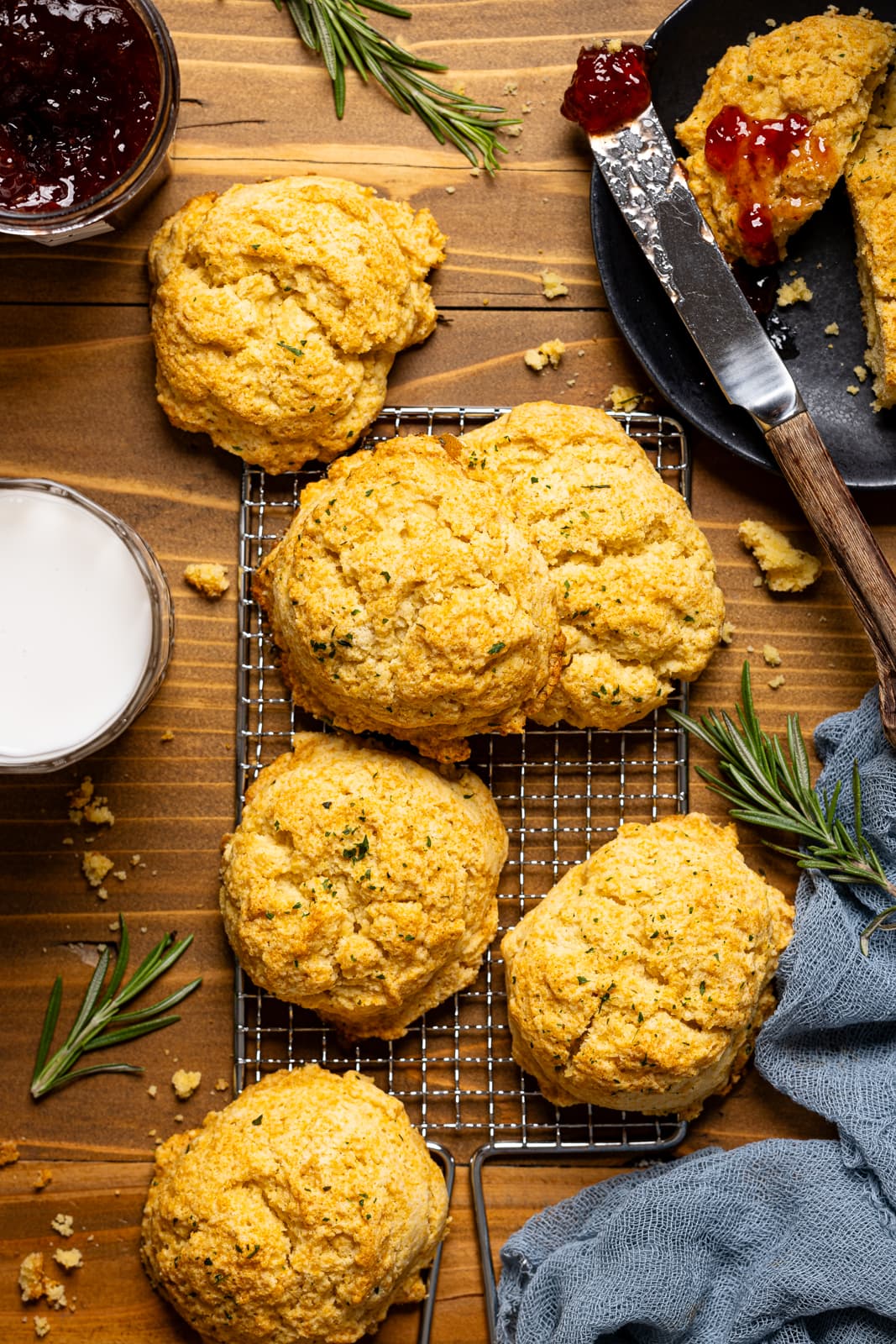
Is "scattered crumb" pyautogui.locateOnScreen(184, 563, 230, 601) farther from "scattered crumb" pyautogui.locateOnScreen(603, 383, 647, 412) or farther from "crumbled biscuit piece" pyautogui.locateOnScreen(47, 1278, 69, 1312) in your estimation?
"crumbled biscuit piece" pyautogui.locateOnScreen(47, 1278, 69, 1312)

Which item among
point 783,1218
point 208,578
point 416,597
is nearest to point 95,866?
point 208,578

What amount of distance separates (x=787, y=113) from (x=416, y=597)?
1.63 metres

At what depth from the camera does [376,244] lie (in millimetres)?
2920

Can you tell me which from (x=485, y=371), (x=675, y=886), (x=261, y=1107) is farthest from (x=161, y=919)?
(x=485, y=371)

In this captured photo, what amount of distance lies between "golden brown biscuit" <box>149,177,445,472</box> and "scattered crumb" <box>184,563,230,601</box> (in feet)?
1.21

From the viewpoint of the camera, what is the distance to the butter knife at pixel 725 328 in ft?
9.66

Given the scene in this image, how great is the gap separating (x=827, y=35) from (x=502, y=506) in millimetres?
1500

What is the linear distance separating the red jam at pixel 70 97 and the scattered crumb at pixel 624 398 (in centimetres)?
135

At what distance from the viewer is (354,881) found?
9.29 ft

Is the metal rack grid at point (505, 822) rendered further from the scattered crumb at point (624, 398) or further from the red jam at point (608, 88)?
the red jam at point (608, 88)

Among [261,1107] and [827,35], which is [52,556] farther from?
[827,35]

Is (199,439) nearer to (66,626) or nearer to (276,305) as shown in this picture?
(276,305)

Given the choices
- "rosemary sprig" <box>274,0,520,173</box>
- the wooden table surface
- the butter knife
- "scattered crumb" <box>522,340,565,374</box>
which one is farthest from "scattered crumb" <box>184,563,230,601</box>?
the butter knife

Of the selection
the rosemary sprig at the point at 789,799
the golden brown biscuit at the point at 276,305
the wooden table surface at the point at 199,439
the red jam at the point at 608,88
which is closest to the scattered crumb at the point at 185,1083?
the wooden table surface at the point at 199,439
